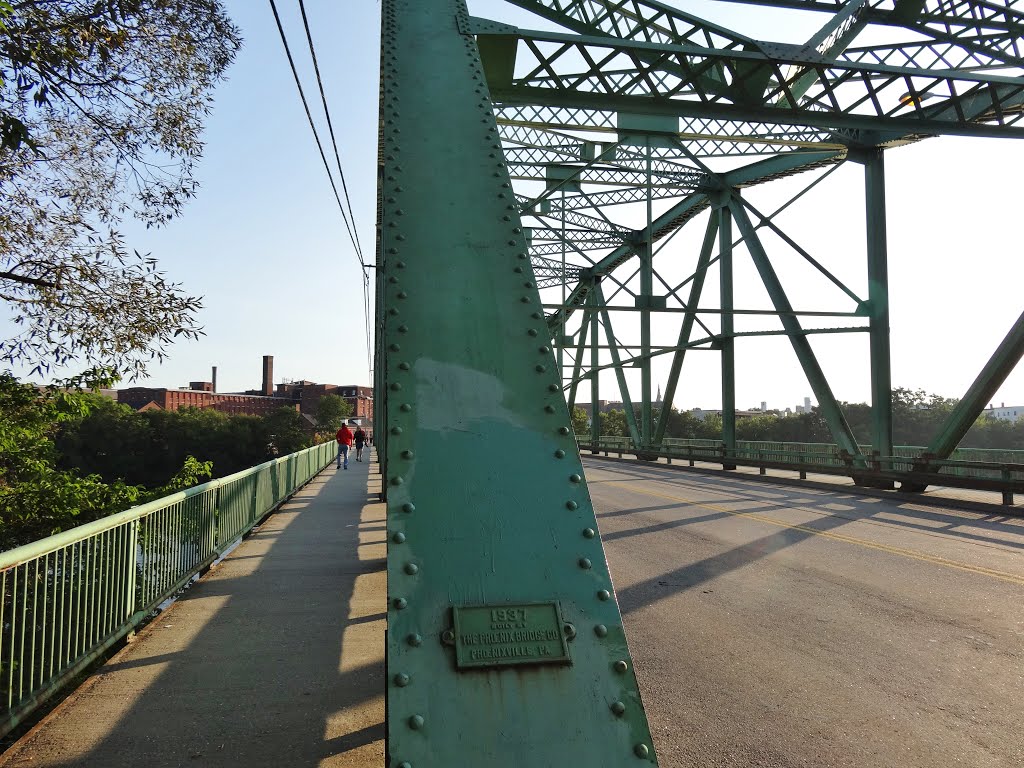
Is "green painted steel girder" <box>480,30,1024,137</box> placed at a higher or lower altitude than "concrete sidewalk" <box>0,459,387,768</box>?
higher

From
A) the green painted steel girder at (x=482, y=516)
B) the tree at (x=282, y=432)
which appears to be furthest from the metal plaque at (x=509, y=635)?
the tree at (x=282, y=432)

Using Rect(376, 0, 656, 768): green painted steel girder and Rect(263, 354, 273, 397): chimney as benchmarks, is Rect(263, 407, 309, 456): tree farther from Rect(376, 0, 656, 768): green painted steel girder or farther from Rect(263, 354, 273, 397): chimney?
Rect(376, 0, 656, 768): green painted steel girder

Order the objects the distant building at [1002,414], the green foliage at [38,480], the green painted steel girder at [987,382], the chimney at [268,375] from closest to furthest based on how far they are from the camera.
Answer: the green foliage at [38,480]
the green painted steel girder at [987,382]
the distant building at [1002,414]
the chimney at [268,375]

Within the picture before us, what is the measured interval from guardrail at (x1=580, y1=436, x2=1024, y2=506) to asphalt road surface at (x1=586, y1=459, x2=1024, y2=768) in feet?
9.95

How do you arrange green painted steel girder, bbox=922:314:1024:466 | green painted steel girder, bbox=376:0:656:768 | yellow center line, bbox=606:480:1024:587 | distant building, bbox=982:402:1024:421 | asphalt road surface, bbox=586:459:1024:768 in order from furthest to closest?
distant building, bbox=982:402:1024:421
green painted steel girder, bbox=922:314:1024:466
yellow center line, bbox=606:480:1024:587
asphalt road surface, bbox=586:459:1024:768
green painted steel girder, bbox=376:0:656:768

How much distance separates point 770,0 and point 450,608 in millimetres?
12120

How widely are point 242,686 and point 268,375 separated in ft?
389

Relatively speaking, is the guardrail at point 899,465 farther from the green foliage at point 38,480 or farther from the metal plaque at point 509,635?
the green foliage at point 38,480

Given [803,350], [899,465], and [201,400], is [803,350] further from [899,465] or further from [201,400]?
[201,400]

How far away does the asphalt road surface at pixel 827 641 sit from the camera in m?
3.81

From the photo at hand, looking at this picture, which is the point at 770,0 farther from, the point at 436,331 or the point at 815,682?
the point at 436,331

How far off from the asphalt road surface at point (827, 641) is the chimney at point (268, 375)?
366 ft

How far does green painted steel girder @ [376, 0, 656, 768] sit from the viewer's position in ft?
5.76

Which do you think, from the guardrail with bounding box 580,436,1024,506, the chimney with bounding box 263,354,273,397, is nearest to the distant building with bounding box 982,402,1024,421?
the guardrail with bounding box 580,436,1024,506
